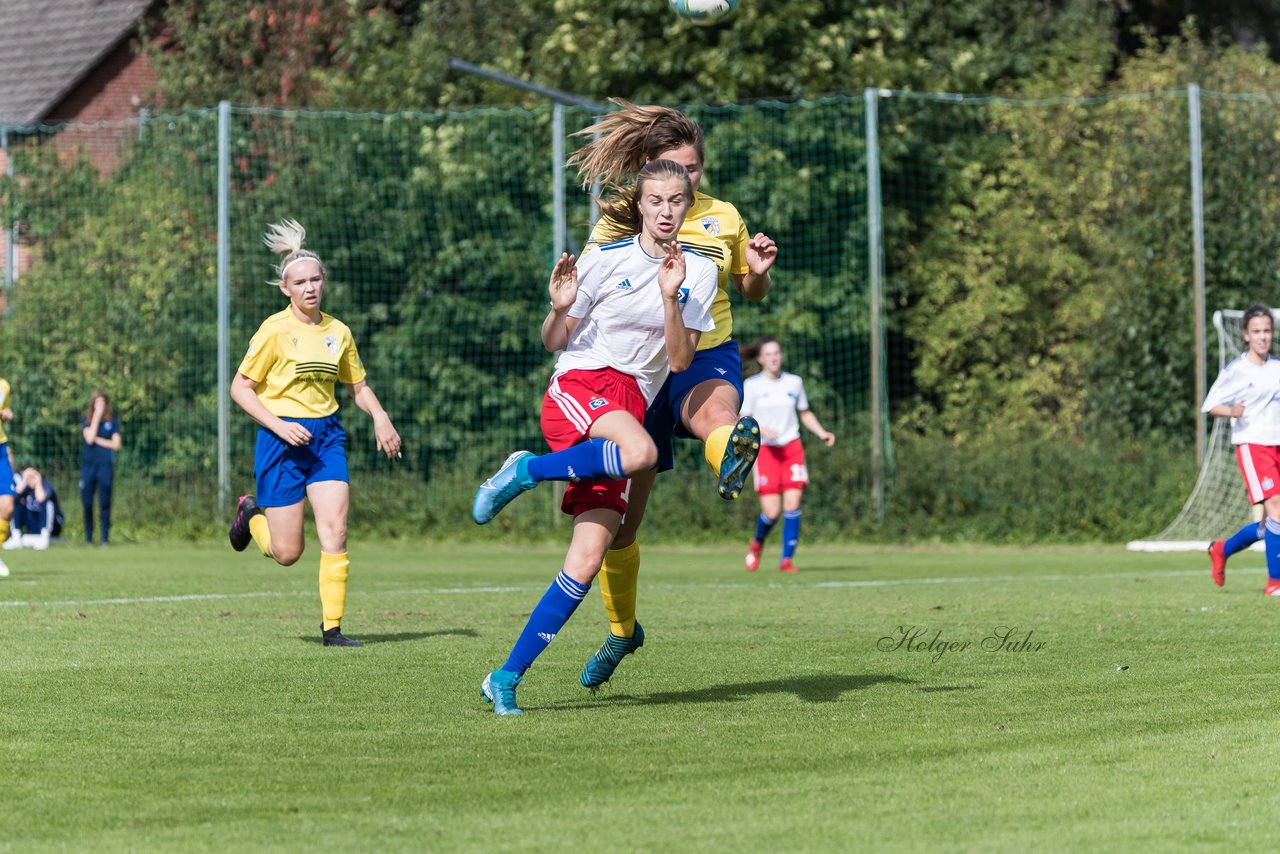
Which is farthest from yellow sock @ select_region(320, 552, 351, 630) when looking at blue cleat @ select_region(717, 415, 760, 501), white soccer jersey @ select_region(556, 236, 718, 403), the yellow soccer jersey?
blue cleat @ select_region(717, 415, 760, 501)

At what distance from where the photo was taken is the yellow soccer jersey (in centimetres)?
965

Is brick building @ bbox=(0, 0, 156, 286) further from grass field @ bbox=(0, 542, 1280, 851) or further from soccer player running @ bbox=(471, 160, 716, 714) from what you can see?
soccer player running @ bbox=(471, 160, 716, 714)

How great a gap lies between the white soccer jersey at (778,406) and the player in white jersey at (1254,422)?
464cm

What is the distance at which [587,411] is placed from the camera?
6.90 metres

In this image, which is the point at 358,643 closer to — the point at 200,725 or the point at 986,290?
the point at 200,725

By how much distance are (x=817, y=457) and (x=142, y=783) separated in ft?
56.3

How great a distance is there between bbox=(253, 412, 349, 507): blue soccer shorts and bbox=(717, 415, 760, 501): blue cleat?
11.3 feet

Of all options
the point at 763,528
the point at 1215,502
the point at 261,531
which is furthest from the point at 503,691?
the point at 1215,502

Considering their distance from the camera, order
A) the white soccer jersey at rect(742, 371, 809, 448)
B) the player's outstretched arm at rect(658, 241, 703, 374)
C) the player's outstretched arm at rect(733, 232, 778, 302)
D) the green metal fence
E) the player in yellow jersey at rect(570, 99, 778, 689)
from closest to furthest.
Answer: the player's outstretched arm at rect(658, 241, 703, 374), the player in yellow jersey at rect(570, 99, 778, 689), the player's outstretched arm at rect(733, 232, 778, 302), the white soccer jersey at rect(742, 371, 809, 448), the green metal fence

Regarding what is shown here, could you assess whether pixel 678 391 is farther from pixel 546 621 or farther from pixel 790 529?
pixel 790 529

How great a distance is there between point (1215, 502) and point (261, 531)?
1358 centimetres

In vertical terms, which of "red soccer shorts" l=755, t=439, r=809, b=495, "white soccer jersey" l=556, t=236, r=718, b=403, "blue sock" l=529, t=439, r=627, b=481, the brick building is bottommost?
"red soccer shorts" l=755, t=439, r=809, b=495

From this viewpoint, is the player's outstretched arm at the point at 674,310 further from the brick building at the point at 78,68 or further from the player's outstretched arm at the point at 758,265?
the brick building at the point at 78,68

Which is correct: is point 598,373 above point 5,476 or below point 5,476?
above
